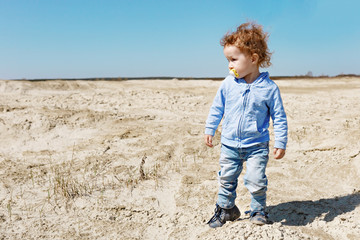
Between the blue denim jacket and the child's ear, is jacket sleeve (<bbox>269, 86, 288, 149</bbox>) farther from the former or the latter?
the child's ear

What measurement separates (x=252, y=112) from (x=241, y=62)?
0.40m

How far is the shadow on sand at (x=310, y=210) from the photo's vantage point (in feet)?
9.50

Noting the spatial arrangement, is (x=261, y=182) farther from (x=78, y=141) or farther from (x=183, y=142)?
(x=78, y=141)

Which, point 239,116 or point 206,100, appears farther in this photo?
point 206,100

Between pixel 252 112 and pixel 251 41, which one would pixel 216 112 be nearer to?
pixel 252 112

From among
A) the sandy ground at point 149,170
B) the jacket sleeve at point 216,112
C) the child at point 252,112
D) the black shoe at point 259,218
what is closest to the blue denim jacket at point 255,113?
the child at point 252,112

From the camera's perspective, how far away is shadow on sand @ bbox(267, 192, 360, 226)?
2896 mm

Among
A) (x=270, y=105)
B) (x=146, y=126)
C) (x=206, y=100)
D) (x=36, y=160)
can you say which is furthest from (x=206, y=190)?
(x=206, y=100)

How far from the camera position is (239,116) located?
2.60 metres

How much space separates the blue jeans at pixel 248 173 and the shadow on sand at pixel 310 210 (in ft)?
1.40

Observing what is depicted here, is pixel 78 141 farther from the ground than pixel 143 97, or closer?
closer

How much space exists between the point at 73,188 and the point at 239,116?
82.3 inches

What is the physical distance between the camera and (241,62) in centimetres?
254

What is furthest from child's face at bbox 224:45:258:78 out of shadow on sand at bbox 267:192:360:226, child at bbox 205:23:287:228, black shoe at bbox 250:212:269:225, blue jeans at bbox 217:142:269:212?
shadow on sand at bbox 267:192:360:226
